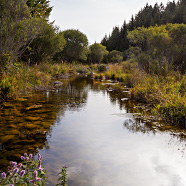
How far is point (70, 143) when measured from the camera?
13.3 ft

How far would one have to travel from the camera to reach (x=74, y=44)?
117 ft

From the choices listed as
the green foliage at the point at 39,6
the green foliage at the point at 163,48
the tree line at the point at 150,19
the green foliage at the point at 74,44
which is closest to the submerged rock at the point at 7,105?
the green foliage at the point at 163,48

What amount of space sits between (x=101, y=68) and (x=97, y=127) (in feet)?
85.2

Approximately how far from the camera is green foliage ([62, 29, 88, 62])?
3509cm

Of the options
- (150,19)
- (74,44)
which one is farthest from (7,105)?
(150,19)

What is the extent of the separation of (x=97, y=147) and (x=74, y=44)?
110ft

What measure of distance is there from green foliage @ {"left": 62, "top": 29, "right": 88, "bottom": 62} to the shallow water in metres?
29.9

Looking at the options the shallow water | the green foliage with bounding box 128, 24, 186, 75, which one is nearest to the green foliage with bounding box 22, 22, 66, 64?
the green foliage with bounding box 128, 24, 186, 75

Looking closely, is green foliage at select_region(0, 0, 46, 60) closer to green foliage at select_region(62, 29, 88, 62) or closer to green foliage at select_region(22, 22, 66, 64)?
green foliage at select_region(22, 22, 66, 64)

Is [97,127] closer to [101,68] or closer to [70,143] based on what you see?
[70,143]

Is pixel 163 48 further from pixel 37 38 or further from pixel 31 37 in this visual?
pixel 37 38

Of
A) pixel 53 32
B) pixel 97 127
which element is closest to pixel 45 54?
pixel 53 32

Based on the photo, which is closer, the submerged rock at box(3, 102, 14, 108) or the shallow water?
the shallow water

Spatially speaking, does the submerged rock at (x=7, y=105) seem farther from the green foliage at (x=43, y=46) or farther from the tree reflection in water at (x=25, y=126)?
the green foliage at (x=43, y=46)
